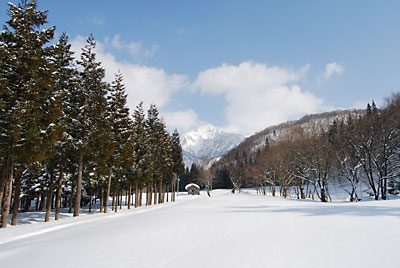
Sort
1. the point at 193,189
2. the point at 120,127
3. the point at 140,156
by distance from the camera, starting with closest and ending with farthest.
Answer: the point at 120,127, the point at 140,156, the point at 193,189

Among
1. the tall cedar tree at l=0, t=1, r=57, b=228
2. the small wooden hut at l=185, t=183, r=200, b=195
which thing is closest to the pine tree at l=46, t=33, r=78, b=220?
the tall cedar tree at l=0, t=1, r=57, b=228

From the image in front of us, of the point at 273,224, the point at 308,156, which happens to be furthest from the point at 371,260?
the point at 308,156

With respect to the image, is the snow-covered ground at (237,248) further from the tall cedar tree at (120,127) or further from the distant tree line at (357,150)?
the distant tree line at (357,150)

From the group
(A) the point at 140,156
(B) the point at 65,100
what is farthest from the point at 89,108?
(A) the point at 140,156

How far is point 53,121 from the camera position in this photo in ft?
50.1

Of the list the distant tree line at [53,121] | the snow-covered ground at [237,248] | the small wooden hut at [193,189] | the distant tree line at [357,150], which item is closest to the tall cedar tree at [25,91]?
the distant tree line at [53,121]

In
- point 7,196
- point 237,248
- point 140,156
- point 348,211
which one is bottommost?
point 237,248

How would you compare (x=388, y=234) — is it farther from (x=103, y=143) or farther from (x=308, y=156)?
(x=308, y=156)

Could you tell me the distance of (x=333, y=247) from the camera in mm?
5375

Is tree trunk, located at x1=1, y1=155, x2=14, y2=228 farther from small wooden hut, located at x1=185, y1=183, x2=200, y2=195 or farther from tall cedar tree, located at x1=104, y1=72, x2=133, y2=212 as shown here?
small wooden hut, located at x1=185, y1=183, x2=200, y2=195

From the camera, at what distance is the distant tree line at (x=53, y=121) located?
13742 mm

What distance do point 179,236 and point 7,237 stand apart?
8.02m

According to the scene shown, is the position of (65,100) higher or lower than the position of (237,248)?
higher

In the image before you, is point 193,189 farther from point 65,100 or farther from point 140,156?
point 65,100
